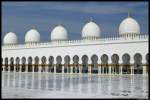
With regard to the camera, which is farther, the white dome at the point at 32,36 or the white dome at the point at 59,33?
the white dome at the point at 32,36

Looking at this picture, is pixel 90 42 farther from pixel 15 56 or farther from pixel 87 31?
pixel 15 56

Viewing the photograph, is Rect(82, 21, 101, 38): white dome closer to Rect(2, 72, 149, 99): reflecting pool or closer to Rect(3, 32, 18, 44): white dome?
Rect(3, 32, 18, 44): white dome

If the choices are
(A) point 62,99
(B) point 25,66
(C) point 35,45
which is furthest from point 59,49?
(A) point 62,99

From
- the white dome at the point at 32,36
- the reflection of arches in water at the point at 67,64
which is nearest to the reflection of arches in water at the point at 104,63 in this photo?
the reflection of arches in water at the point at 67,64

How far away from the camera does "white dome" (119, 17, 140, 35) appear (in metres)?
29.8

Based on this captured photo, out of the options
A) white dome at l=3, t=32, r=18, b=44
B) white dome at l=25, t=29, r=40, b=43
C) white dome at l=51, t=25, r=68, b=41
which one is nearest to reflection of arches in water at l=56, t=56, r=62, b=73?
white dome at l=51, t=25, r=68, b=41

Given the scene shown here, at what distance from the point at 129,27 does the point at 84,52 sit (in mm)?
5140

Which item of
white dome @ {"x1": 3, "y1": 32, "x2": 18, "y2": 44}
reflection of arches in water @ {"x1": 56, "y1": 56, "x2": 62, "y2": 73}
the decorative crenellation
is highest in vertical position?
white dome @ {"x1": 3, "y1": 32, "x2": 18, "y2": 44}

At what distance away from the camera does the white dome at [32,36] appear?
38.4m

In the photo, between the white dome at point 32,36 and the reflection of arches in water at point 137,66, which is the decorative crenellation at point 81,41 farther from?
the reflection of arches in water at point 137,66

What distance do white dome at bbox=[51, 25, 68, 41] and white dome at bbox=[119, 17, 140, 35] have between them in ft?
25.4

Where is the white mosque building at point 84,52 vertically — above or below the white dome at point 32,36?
below

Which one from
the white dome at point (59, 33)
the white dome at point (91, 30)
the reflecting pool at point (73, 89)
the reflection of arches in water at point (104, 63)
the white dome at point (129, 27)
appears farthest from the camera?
the white dome at point (59, 33)

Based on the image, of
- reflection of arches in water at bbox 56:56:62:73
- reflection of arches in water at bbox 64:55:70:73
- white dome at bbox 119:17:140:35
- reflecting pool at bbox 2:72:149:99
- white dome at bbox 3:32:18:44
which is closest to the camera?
reflecting pool at bbox 2:72:149:99
